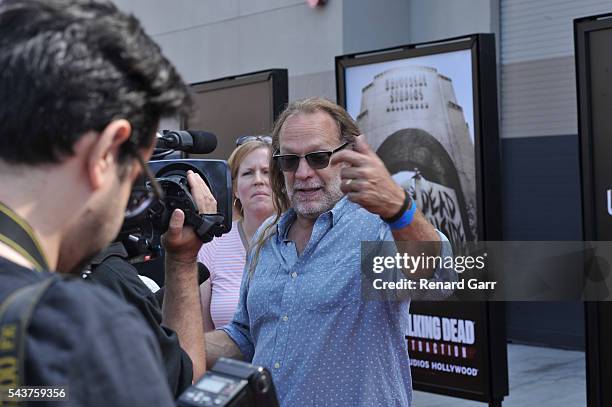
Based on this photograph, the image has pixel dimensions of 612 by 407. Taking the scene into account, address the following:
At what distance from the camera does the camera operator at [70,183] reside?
3.45 ft

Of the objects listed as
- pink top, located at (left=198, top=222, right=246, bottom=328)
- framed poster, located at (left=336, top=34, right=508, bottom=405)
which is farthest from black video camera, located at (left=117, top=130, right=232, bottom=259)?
framed poster, located at (left=336, top=34, right=508, bottom=405)

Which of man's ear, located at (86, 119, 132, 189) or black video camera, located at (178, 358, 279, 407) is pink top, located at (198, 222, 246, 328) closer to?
black video camera, located at (178, 358, 279, 407)

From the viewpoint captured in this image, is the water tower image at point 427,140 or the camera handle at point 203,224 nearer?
the camera handle at point 203,224

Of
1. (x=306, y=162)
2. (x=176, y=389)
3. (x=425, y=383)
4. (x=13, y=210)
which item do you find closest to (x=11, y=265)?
(x=13, y=210)

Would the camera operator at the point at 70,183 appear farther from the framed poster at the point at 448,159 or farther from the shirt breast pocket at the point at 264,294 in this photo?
the framed poster at the point at 448,159

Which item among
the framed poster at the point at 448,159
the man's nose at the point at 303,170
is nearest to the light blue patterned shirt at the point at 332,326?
the man's nose at the point at 303,170

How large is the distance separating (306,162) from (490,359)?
2.26m

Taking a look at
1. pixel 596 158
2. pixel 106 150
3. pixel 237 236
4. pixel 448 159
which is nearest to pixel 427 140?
pixel 448 159

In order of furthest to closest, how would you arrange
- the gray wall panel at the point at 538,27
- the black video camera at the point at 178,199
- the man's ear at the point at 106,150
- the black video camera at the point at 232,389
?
the gray wall panel at the point at 538,27 < the black video camera at the point at 178,199 < the black video camera at the point at 232,389 < the man's ear at the point at 106,150

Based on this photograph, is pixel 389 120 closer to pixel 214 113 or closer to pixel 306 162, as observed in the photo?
pixel 214 113

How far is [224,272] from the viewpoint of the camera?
4.33 meters

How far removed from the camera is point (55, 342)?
105 cm

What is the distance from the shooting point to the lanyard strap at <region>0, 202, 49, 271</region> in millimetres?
1135

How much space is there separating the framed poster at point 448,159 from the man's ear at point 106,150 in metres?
3.83
